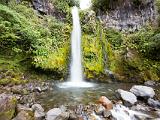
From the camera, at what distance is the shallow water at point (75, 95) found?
8.71m

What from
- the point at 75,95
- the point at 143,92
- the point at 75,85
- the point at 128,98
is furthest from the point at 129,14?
the point at 128,98

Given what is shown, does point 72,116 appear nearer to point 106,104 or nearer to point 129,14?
point 106,104

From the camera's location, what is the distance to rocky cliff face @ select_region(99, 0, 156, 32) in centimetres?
1599

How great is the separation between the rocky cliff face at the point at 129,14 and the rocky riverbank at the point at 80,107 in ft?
22.7

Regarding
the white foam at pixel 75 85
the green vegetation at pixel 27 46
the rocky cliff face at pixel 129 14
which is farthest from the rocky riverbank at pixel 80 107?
the rocky cliff face at pixel 129 14

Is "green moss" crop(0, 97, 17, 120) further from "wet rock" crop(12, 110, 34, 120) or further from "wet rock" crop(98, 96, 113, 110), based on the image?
"wet rock" crop(98, 96, 113, 110)

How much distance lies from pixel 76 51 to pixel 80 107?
19.4 ft

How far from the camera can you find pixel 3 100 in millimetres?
6812

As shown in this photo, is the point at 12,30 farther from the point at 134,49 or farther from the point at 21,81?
the point at 134,49

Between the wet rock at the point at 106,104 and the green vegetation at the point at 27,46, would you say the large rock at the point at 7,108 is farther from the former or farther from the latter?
the green vegetation at the point at 27,46

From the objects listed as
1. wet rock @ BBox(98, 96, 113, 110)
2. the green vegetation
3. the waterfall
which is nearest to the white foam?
the waterfall

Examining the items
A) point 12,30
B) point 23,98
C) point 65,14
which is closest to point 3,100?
point 23,98

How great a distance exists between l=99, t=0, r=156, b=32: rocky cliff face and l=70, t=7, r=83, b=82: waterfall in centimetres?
194

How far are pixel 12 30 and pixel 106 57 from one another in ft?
17.5
